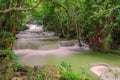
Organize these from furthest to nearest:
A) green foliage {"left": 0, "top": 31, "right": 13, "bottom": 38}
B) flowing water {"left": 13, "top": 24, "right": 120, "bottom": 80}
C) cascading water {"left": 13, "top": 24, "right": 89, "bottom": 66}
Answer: cascading water {"left": 13, "top": 24, "right": 89, "bottom": 66} → flowing water {"left": 13, "top": 24, "right": 120, "bottom": 80} → green foliage {"left": 0, "top": 31, "right": 13, "bottom": 38}

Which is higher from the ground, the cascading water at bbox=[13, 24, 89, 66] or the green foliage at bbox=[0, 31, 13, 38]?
the green foliage at bbox=[0, 31, 13, 38]

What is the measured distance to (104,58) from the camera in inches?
453

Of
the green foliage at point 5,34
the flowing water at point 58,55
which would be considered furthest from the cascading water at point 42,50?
the green foliage at point 5,34

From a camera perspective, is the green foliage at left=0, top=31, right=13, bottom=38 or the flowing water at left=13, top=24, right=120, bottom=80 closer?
the green foliage at left=0, top=31, right=13, bottom=38

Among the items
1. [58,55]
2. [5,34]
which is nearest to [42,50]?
[58,55]

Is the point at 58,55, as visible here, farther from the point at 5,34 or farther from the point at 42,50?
the point at 5,34

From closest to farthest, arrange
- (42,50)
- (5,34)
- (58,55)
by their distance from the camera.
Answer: (5,34)
(58,55)
(42,50)

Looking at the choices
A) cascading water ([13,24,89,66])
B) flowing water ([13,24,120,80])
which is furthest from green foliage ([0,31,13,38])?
cascading water ([13,24,89,66])

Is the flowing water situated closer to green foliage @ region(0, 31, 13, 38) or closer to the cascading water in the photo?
the cascading water

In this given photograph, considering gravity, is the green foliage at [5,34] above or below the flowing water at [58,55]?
above

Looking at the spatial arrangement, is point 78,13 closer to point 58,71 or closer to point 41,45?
point 41,45

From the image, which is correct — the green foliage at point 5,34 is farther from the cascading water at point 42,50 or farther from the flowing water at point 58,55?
the cascading water at point 42,50

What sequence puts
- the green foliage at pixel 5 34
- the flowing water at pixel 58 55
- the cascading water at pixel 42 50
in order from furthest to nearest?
the cascading water at pixel 42 50 → the flowing water at pixel 58 55 → the green foliage at pixel 5 34

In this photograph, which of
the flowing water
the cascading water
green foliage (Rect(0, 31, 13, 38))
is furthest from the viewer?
the cascading water
